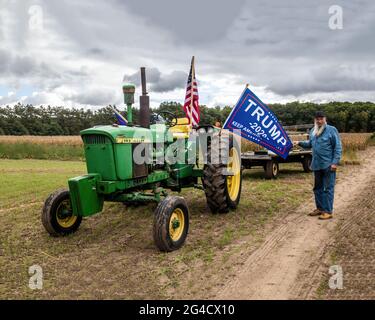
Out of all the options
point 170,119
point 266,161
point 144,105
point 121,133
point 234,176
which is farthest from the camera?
point 266,161

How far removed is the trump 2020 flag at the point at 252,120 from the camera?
25.1 feet

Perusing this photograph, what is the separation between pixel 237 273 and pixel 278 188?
5.34m

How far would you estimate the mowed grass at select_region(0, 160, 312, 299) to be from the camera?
386 cm

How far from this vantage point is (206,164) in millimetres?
6492

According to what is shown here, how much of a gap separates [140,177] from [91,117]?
4933 centimetres

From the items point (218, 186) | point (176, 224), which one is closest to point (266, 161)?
point (218, 186)

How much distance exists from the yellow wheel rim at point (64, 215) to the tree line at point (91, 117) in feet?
69.3

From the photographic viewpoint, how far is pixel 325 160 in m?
6.27

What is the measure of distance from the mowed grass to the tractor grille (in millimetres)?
1346

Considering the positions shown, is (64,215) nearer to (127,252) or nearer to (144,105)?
(127,252)

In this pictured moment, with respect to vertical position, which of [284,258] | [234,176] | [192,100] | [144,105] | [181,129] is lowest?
[284,258]

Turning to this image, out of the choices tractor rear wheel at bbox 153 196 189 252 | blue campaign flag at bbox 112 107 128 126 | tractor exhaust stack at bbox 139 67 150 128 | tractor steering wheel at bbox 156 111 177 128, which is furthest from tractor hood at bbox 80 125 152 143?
tractor steering wheel at bbox 156 111 177 128

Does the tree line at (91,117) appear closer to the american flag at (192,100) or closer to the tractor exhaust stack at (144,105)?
the american flag at (192,100)

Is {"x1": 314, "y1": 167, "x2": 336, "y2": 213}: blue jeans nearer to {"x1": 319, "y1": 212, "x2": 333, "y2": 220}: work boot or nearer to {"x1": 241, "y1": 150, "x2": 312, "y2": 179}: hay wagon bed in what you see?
{"x1": 319, "y1": 212, "x2": 333, "y2": 220}: work boot
